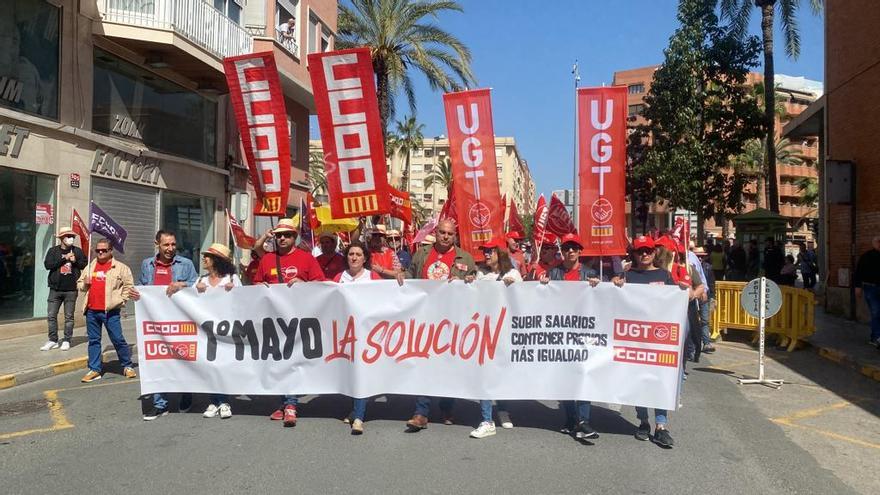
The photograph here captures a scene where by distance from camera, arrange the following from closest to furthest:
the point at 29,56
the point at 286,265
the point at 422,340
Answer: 1. the point at 422,340
2. the point at 286,265
3. the point at 29,56

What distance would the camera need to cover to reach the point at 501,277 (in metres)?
6.13

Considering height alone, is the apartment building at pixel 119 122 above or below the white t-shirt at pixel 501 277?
above

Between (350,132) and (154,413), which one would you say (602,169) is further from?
(154,413)

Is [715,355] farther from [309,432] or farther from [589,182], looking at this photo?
[309,432]

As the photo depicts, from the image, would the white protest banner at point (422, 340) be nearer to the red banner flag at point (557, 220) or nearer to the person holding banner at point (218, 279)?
the person holding banner at point (218, 279)

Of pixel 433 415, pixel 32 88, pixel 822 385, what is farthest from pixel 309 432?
pixel 32 88

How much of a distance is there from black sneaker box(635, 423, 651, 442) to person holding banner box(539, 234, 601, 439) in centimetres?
34

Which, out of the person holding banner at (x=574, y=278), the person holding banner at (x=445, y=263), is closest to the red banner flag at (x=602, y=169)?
the person holding banner at (x=574, y=278)

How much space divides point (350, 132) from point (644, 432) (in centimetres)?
453

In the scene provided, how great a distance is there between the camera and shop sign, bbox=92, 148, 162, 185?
1334 centimetres

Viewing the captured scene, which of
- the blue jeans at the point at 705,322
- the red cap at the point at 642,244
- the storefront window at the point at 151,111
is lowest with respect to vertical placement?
the blue jeans at the point at 705,322

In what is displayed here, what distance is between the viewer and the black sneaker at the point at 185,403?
6.32 metres

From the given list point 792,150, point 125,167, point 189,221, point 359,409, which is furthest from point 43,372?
point 792,150

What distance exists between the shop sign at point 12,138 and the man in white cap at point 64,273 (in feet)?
8.30
